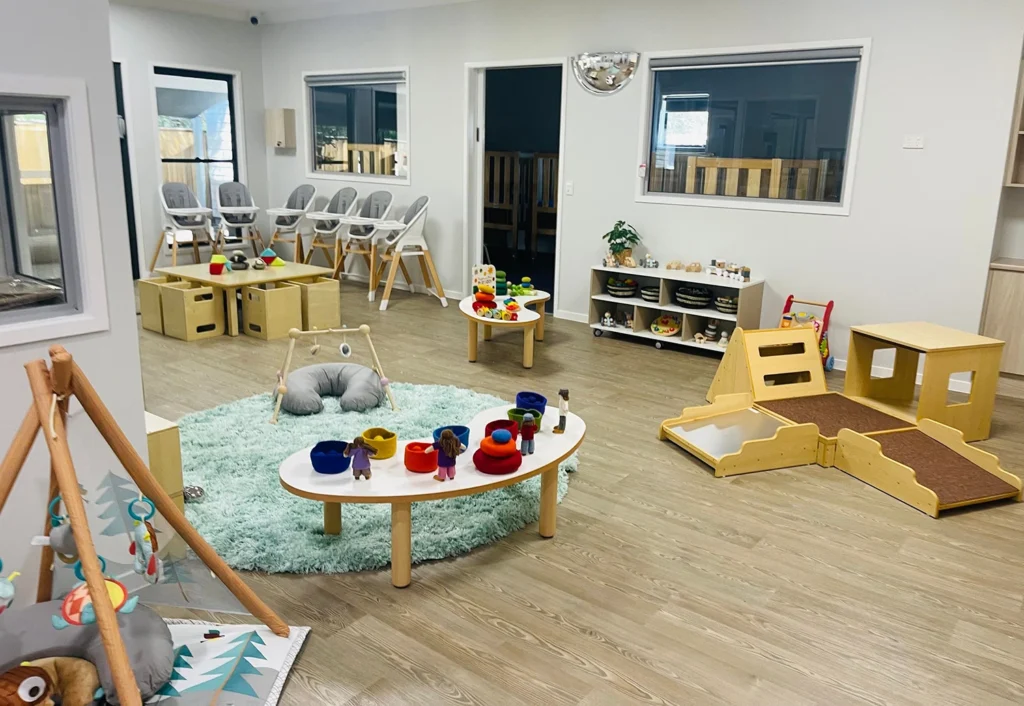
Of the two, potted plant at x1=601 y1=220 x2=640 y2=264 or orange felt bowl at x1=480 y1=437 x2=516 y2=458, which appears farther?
→ potted plant at x1=601 y1=220 x2=640 y2=264

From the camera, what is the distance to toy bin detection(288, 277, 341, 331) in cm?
551

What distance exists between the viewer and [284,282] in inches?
225

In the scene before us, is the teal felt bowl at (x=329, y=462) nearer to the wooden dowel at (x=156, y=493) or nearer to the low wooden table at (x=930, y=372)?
the wooden dowel at (x=156, y=493)

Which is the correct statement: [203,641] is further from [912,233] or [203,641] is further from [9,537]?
[912,233]

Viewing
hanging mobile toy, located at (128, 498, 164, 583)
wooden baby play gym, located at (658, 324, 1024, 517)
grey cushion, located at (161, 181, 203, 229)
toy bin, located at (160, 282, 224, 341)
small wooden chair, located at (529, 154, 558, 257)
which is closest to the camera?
hanging mobile toy, located at (128, 498, 164, 583)

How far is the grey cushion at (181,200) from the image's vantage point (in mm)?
7273

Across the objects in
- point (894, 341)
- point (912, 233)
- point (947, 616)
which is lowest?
point (947, 616)

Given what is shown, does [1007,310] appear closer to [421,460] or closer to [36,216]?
[421,460]

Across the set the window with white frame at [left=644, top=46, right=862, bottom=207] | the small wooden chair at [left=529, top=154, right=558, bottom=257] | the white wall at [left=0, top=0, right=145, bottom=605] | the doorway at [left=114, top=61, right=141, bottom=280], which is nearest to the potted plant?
the window with white frame at [left=644, top=46, right=862, bottom=207]

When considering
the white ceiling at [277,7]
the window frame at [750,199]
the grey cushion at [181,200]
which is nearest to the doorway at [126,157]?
the grey cushion at [181,200]

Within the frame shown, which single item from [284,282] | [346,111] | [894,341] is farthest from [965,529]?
[346,111]

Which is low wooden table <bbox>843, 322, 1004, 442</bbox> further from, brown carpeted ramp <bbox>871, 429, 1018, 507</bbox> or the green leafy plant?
the green leafy plant

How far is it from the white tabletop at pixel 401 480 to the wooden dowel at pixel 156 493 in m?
0.36

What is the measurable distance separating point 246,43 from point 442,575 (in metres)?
7.04
